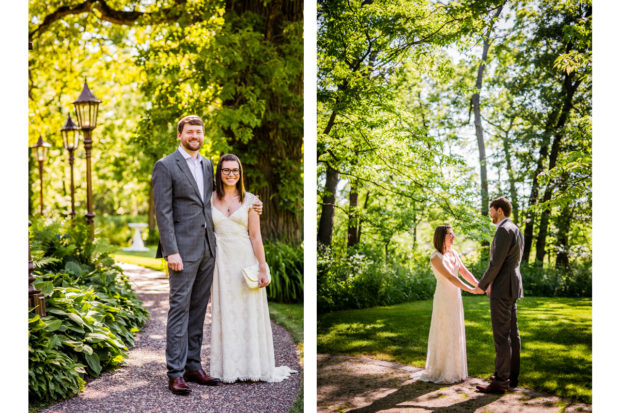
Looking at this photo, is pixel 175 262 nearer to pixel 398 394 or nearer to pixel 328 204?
pixel 328 204

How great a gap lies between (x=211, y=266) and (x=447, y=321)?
1657 mm

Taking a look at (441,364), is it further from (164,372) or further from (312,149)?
(164,372)

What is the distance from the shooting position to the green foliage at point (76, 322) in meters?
3.32

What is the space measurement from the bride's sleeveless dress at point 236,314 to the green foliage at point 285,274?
2.68 m

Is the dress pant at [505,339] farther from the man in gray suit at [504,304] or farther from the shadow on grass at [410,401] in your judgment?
the shadow on grass at [410,401]

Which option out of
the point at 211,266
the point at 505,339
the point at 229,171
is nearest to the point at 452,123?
the point at 505,339

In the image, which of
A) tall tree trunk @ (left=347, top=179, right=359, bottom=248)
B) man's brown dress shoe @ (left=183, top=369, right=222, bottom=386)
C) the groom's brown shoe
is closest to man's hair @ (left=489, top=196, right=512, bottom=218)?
tall tree trunk @ (left=347, top=179, right=359, bottom=248)

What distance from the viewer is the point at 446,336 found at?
11.0 ft

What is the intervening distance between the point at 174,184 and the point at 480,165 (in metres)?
2.10

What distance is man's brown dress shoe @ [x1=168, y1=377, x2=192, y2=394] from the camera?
343cm

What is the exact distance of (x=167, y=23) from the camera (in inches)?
317

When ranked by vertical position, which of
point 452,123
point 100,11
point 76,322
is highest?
point 100,11

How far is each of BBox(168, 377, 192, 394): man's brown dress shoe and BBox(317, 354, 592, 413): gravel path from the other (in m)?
0.89
